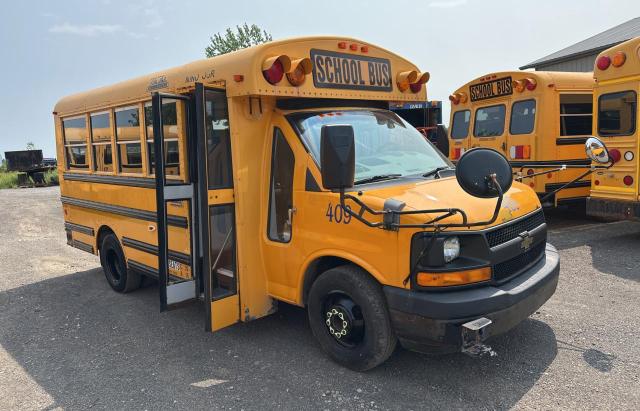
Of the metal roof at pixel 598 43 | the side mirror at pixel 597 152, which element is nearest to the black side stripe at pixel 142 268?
the side mirror at pixel 597 152

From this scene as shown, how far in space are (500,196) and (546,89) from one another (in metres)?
6.35

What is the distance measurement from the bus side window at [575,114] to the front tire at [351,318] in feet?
21.5

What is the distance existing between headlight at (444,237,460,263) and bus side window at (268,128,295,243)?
1372 millimetres

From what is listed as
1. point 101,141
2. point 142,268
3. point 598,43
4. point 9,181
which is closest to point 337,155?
point 142,268

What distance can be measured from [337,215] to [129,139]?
2784 mm

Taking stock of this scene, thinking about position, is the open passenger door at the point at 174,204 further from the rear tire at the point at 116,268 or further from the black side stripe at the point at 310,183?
the rear tire at the point at 116,268

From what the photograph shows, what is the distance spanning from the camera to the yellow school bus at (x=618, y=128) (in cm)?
690

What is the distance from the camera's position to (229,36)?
29797 millimetres

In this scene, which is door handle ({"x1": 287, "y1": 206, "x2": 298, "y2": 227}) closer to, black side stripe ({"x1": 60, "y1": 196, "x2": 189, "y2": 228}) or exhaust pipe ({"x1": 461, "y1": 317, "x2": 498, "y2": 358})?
black side stripe ({"x1": 60, "y1": 196, "x2": 189, "y2": 228})

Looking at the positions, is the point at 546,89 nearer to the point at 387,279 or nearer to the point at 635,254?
the point at 635,254

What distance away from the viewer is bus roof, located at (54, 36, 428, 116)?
155 inches

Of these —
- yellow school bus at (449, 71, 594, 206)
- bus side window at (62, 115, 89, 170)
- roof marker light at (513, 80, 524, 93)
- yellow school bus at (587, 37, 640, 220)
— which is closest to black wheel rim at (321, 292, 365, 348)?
bus side window at (62, 115, 89, 170)

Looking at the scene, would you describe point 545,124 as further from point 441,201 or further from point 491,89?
point 441,201

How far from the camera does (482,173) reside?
118 inches
